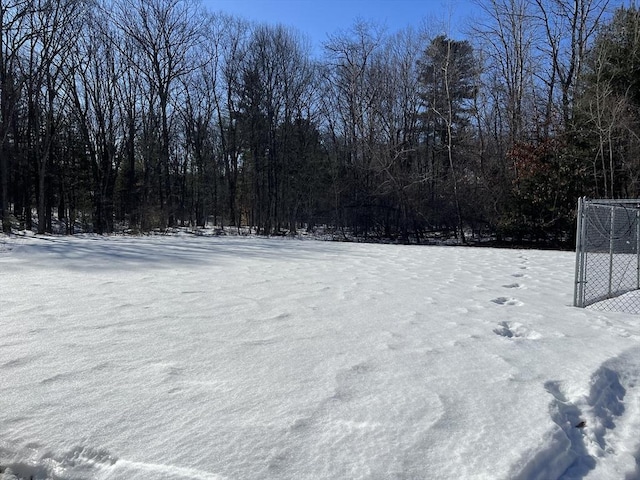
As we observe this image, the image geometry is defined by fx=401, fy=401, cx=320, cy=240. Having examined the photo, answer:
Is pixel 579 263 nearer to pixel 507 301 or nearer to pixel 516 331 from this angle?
pixel 507 301

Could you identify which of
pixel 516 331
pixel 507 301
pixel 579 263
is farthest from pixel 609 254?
pixel 516 331

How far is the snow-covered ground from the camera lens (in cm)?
174

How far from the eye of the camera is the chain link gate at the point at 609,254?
4973mm

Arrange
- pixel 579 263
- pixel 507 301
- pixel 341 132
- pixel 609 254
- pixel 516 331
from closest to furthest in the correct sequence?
pixel 516 331 → pixel 579 263 → pixel 507 301 → pixel 609 254 → pixel 341 132

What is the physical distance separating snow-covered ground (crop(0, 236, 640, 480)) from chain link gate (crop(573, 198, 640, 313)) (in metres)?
0.76

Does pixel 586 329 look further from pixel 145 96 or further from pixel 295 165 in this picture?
pixel 145 96

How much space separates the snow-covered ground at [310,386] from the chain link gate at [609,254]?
757 millimetres

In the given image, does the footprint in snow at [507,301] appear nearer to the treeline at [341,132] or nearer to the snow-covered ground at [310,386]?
the snow-covered ground at [310,386]

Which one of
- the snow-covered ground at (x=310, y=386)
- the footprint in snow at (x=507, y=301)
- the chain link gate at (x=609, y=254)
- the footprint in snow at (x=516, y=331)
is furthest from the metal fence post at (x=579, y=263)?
the footprint in snow at (x=516, y=331)

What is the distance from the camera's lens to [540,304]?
16.3ft

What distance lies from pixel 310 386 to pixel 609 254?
574cm

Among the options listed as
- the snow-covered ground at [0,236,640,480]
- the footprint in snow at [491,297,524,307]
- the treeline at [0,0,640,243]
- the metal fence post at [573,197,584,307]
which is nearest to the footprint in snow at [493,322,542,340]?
the snow-covered ground at [0,236,640,480]

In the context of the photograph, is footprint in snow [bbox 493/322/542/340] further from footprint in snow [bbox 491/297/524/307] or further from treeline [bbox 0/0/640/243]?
treeline [bbox 0/0/640/243]

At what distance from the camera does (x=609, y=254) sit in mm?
6043
